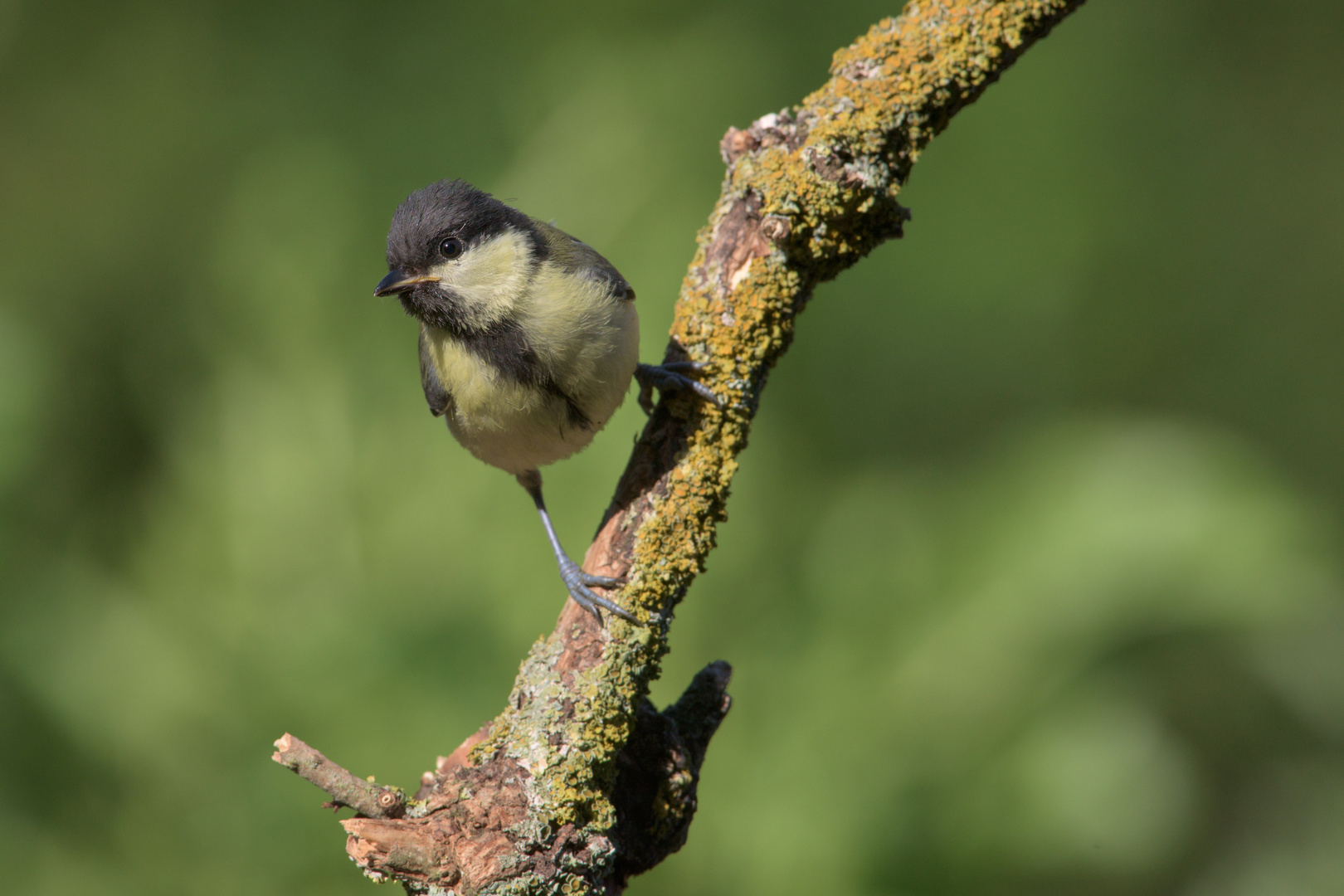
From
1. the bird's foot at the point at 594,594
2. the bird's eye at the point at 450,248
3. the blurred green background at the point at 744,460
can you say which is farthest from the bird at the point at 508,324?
the blurred green background at the point at 744,460

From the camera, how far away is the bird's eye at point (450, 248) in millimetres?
2443

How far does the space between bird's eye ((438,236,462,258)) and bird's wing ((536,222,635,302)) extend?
243mm

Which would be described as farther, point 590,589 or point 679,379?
point 679,379

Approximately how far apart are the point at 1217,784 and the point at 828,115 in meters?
3.33

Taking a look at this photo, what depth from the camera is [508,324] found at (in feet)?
7.98

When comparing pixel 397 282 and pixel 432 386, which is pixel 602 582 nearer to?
pixel 432 386

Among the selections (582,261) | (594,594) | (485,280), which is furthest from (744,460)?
(594,594)

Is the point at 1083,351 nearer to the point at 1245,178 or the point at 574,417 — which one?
the point at 1245,178

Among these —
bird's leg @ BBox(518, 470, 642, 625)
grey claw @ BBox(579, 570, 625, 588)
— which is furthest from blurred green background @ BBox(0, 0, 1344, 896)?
grey claw @ BBox(579, 570, 625, 588)

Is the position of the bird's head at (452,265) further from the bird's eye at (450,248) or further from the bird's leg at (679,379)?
the bird's leg at (679,379)

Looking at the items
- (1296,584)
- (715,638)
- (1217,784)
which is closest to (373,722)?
(715,638)

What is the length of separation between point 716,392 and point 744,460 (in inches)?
68.2

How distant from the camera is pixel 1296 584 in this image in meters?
3.19

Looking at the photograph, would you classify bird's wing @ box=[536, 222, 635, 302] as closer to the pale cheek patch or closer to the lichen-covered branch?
the pale cheek patch
